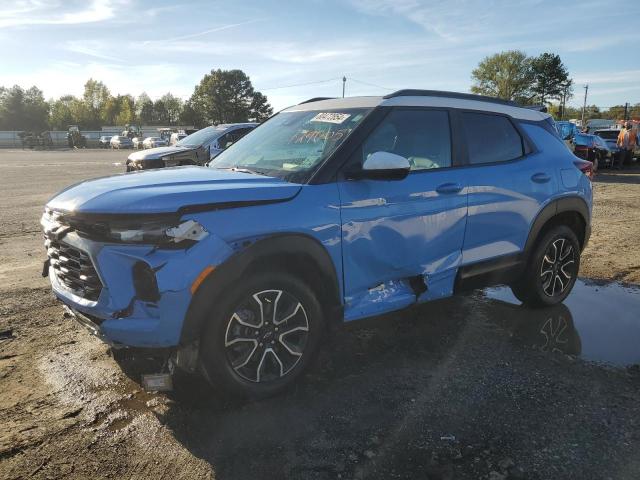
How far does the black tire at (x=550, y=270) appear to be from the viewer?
475 centimetres

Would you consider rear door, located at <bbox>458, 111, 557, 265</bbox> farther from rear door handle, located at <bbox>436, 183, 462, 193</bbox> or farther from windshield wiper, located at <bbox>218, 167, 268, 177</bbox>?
windshield wiper, located at <bbox>218, 167, 268, 177</bbox>

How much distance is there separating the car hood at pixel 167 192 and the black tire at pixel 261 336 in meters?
0.52

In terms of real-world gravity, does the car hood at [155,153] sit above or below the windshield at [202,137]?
below

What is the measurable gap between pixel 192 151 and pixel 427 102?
731 cm

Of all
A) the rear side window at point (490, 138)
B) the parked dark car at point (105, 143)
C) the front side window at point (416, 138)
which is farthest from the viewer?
the parked dark car at point (105, 143)

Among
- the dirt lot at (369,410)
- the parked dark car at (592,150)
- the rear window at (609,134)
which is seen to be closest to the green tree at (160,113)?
the rear window at (609,134)

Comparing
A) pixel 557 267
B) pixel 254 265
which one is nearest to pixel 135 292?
pixel 254 265

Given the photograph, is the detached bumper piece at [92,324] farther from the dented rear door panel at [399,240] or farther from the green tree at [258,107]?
the green tree at [258,107]

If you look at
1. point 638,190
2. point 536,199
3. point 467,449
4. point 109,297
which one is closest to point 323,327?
point 467,449

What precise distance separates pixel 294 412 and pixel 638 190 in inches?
595

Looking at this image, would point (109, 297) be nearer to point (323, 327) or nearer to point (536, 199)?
point (323, 327)

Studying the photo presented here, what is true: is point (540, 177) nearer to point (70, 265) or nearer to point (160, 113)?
point (70, 265)

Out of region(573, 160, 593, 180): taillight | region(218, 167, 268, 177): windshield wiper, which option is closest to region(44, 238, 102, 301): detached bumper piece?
region(218, 167, 268, 177): windshield wiper

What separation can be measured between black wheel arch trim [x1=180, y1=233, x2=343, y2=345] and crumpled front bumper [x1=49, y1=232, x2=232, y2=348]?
0.06 m
